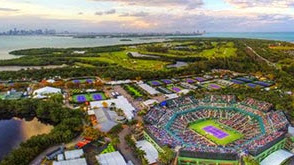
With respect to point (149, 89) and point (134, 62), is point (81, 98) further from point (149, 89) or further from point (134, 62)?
point (134, 62)

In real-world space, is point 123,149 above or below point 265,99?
below

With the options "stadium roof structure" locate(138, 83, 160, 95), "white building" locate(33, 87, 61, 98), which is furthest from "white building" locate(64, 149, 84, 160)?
"stadium roof structure" locate(138, 83, 160, 95)

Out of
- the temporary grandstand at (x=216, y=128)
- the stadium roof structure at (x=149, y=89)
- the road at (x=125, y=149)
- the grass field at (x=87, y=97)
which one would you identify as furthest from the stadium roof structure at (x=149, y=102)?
the road at (x=125, y=149)

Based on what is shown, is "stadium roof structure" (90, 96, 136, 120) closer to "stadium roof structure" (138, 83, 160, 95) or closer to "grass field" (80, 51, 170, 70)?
Answer: "stadium roof structure" (138, 83, 160, 95)

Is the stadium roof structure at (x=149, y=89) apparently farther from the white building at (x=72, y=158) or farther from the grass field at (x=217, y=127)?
the white building at (x=72, y=158)

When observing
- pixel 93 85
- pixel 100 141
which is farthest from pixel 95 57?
pixel 100 141

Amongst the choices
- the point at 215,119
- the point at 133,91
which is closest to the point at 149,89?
the point at 133,91

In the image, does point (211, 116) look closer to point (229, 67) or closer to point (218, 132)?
point (218, 132)
